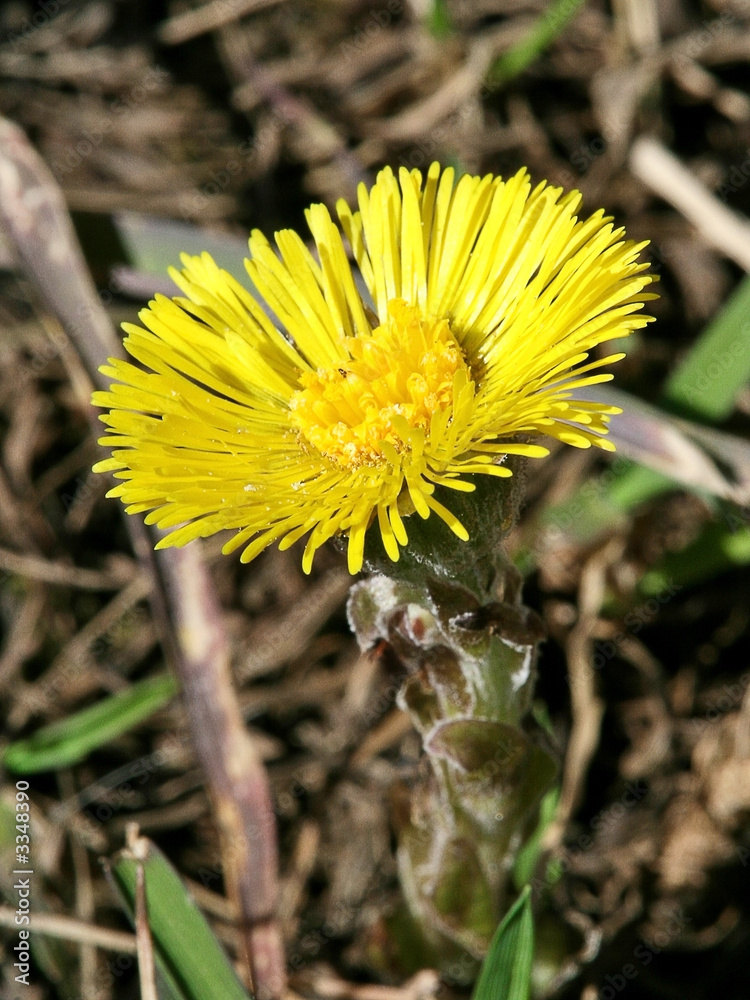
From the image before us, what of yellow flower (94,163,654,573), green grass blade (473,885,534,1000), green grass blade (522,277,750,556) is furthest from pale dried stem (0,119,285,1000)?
green grass blade (522,277,750,556)

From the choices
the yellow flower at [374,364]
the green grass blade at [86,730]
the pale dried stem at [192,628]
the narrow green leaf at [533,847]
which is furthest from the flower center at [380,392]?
the green grass blade at [86,730]

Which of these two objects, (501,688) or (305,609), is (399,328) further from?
(305,609)

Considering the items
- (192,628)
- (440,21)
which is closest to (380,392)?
(192,628)

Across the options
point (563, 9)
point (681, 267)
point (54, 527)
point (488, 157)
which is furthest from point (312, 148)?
point (54, 527)

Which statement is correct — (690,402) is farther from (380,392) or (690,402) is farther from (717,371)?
(380,392)

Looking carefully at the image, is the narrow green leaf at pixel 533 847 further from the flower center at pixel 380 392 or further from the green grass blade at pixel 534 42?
the green grass blade at pixel 534 42
